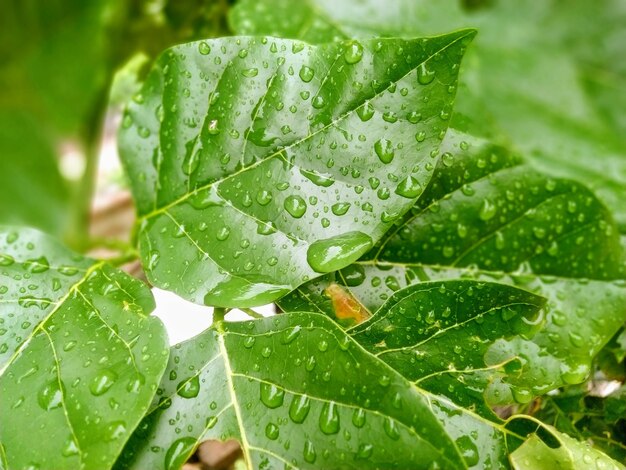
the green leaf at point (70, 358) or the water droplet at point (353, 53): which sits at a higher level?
the water droplet at point (353, 53)

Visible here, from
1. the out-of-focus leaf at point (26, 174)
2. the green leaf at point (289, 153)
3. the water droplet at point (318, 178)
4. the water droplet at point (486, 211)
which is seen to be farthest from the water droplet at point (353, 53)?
the out-of-focus leaf at point (26, 174)

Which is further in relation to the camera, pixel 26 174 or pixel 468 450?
pixel 26 174

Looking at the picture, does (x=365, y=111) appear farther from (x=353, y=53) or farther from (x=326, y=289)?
(x=326, y=289)

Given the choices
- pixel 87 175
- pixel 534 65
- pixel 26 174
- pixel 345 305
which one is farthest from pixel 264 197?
pixel 26 174

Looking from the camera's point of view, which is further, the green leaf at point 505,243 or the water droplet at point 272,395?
the green leaf at point 505,243

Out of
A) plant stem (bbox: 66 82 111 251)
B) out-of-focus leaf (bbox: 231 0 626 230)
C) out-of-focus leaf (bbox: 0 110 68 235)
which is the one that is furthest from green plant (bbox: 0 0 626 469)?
out-of-focus leaf (bbox: 0 110 68 235)

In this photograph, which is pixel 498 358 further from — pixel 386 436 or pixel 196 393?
pixel 196 393

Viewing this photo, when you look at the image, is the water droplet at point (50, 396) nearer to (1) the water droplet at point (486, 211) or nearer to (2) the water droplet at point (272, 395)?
(2) the water droplet at point (272, 395)
